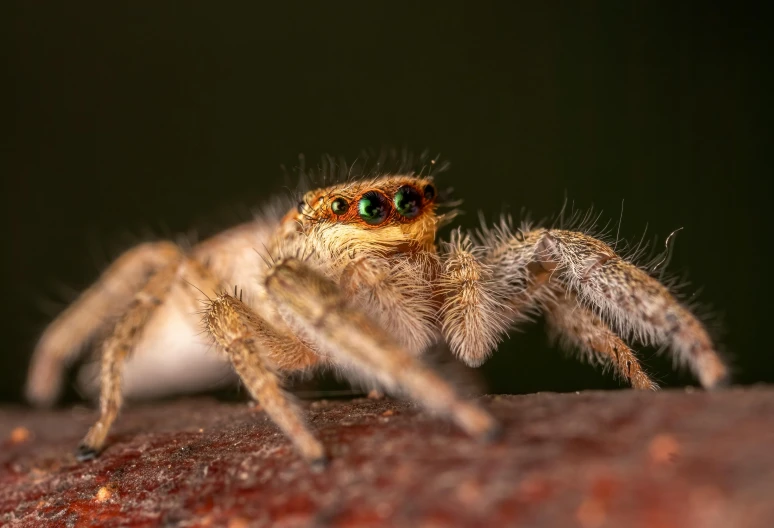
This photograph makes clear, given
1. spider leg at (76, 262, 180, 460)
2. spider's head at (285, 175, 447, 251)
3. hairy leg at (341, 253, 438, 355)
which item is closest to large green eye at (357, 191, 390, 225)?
spider's head at (285, 175, 447, 251)

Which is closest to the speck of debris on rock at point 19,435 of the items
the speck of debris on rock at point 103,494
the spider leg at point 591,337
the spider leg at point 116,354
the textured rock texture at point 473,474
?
the spider leg at point 116,354

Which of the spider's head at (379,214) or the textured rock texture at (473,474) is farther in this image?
the spider's head at (379,214)

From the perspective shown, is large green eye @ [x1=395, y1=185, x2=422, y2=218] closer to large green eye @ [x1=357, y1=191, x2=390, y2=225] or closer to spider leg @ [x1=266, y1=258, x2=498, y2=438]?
large green eye @ [x1=357, y1=191, x2=390, y2=225]

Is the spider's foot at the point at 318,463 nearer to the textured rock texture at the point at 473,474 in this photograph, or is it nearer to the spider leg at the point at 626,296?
the textured rock texture at the point at 473,474

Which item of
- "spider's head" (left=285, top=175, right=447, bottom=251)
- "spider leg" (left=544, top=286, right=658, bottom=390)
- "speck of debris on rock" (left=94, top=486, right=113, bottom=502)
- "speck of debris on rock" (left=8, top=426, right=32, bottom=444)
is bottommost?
"speck of debris on rock" (left=8, top=426, right=32, bottom=444)

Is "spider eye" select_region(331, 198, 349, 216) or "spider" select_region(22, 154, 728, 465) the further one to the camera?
"spider eye" select_region(331, 198, 349, 216)

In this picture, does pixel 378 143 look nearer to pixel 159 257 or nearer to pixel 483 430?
pixel 159 257
